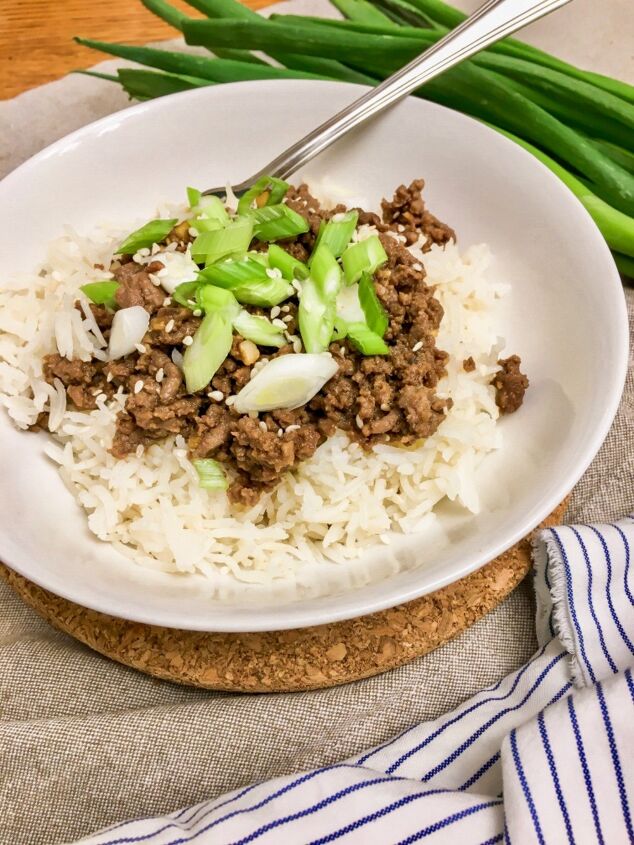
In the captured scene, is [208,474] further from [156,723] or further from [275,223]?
[275,223]

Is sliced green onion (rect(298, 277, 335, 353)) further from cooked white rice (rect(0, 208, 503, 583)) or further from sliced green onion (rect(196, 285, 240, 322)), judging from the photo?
cooked white rice (rect(0, 208, 503, 583))

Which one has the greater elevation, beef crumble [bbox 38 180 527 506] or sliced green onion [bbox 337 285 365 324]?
sliced green onion [bbox 337 285 365 324]

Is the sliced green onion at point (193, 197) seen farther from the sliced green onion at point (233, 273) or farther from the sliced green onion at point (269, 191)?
the sliced green onion at point (233, 273)

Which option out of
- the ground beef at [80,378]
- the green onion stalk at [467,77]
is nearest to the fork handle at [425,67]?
the green onion stalk at [467,77]

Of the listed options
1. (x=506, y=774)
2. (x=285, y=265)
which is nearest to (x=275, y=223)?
(x=285, y=265)

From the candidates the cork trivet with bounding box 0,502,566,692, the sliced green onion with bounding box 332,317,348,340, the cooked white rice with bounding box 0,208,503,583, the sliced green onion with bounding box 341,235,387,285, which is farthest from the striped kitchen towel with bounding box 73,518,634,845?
the sliced green onion with bounding box 341,235,387,285

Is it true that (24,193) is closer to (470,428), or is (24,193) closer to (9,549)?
(9,549)

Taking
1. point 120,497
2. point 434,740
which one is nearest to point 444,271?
point 120,497
